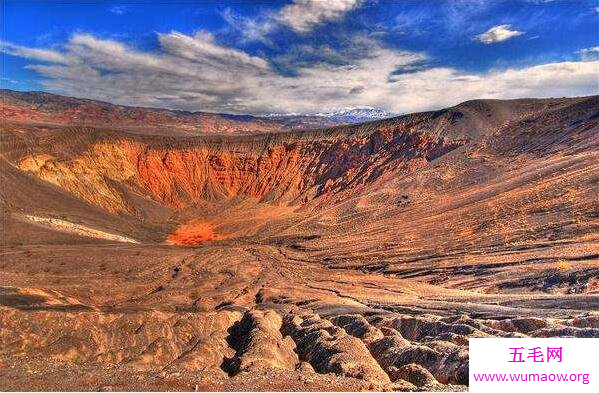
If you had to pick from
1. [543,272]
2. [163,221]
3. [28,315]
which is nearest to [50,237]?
[163,221]

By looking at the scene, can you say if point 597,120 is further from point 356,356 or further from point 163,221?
point 163,221

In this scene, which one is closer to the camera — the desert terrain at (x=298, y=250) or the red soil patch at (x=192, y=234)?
the desert terrain at (x=298, y=250)

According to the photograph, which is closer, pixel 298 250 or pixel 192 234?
pixel 298 250

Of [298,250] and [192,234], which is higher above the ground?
[298,250]

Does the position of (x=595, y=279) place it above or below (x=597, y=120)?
below

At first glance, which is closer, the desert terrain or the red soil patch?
the desert terrain
